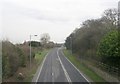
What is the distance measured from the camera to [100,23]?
62.3m

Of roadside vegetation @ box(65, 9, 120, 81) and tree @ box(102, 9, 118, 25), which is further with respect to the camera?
tree @ box(102, 9, 118, 25)

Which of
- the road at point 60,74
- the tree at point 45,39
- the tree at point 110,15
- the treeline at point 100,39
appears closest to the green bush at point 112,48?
the treeline at point 100,39

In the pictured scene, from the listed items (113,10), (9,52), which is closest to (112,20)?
(113,10)

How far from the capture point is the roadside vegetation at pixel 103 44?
35.8m

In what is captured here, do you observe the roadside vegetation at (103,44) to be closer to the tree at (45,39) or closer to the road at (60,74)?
the road at (60,74)

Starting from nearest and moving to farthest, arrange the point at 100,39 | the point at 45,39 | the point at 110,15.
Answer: the point at 100,39
the point at 110,15
the point at 45,39

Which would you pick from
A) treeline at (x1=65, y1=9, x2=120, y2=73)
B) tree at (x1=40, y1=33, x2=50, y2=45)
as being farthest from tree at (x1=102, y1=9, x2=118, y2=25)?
tree at (x1=40, y1=33, x2=50, y2=45)

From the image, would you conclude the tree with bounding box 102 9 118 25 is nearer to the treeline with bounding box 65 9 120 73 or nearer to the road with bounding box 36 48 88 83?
the treeline with bounding box 65 9 120 73

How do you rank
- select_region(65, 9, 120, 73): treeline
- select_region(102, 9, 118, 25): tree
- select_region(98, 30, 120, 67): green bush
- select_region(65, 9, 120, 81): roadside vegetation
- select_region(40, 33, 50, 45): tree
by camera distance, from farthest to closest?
select_region(40, 33, 50, 45): tree → select_region(102, 9, 118, 25): tree → select_region(65, 9, 120, 73): treeline → select_region(65, 9, 120, 81): roadside vegetation → select_region(98, 30, 120, 67): green bush

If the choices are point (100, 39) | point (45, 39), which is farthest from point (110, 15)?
point (45, 39)

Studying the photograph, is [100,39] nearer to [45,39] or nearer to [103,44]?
[103,44]

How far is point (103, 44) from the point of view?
39.3 metres

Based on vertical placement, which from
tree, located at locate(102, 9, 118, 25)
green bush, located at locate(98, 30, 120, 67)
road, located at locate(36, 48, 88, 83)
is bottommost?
road, located at locate(36, 48, 88, 83)

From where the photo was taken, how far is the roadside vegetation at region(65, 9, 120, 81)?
35.8 meters
